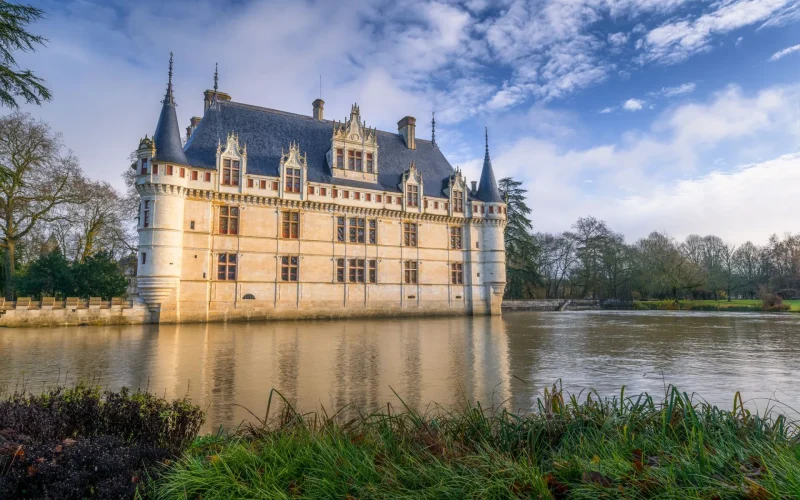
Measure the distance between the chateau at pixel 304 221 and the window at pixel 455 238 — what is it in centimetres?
9

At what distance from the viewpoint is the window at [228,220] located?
2658 centimetres

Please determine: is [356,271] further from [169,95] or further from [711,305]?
[711,305]

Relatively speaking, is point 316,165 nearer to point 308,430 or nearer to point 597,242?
point 308,430

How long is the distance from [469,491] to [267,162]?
28174 mm

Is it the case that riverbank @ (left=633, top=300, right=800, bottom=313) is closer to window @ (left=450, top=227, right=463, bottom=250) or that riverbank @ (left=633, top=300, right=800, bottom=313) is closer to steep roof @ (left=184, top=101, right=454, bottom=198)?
window @ (left=450, top=227, right=463, bottom=250)

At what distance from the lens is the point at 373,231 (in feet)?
103

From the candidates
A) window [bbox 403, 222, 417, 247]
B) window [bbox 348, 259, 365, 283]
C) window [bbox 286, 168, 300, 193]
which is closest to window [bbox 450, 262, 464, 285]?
window [bbox 403, 222, 417, 247]

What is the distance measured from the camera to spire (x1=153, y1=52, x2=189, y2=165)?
965 inches

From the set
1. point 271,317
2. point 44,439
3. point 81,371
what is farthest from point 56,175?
point 44,439

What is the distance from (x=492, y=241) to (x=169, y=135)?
22331mm

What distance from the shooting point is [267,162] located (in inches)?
1128

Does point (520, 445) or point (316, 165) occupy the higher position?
point (316, 165)

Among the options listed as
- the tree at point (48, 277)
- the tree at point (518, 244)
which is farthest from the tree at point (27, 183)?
the tree at point (518, 244)

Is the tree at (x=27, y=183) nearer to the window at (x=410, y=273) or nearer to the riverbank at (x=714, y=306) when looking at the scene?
the window at (x=410, y=273)
